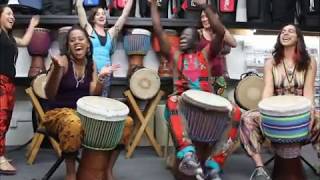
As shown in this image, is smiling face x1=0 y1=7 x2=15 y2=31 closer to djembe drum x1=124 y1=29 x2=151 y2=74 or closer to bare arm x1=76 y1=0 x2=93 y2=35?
bare arm x1=76 y1=0 x2=93 y2=35

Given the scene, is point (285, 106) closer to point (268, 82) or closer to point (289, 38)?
point (268, 82)

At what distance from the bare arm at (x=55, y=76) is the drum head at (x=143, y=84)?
48.1 inches

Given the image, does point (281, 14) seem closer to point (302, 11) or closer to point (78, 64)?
point (302, 11)

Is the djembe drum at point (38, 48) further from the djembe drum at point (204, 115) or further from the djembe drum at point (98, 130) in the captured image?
the djembe drum at point (204, 115)

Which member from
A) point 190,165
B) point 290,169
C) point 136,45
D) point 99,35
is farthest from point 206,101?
point 136,45

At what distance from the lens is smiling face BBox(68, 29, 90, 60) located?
2914 millimetres

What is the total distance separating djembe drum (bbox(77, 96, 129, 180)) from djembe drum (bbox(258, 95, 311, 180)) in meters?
0.88

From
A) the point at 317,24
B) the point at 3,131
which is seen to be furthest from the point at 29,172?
the point at 317,24

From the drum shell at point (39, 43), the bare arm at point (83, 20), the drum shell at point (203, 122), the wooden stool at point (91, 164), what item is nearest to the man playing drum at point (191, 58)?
the drum shell at point (203, 122)

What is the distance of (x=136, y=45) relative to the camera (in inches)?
179

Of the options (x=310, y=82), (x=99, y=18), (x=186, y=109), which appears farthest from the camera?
(x=99, y=18)

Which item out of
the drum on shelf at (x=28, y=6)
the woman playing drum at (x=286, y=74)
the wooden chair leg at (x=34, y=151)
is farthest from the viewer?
the drum on shelf at (x=28, y=6)

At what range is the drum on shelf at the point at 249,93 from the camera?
3984 mm

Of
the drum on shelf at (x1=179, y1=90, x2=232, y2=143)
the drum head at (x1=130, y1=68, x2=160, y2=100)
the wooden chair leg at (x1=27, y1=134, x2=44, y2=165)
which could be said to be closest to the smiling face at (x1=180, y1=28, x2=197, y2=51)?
the drum on shelf at (x1=179, y1=90, x2=232, y2=143)
